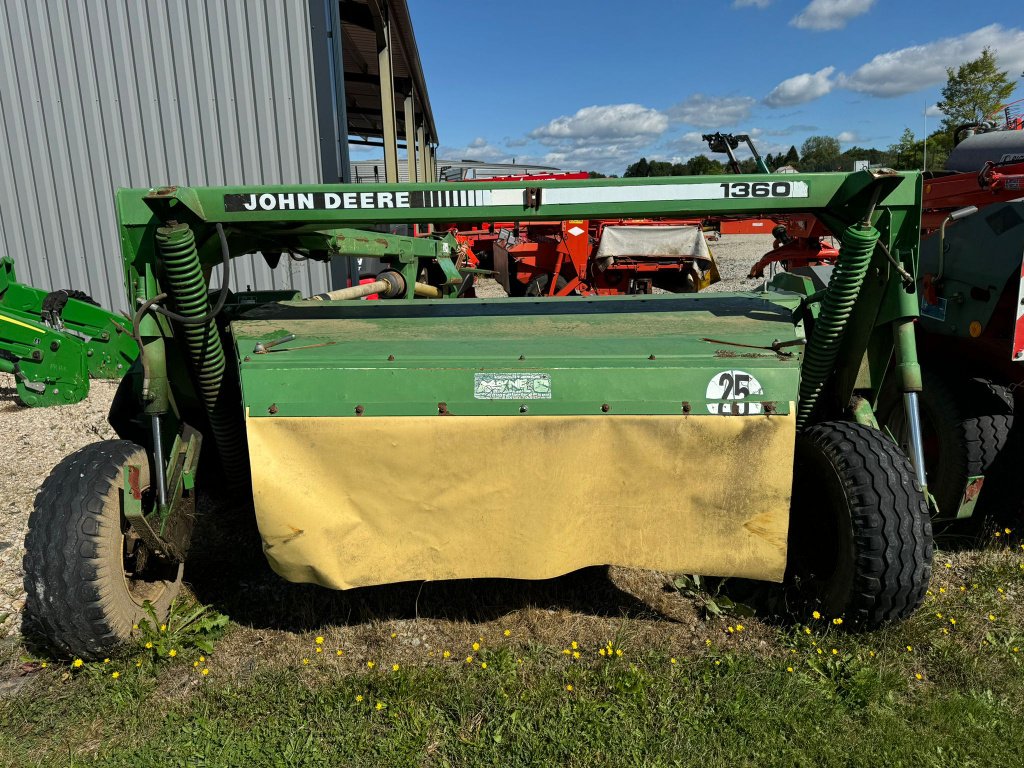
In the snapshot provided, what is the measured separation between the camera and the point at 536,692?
8.14 feet

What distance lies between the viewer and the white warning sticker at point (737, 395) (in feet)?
7.93

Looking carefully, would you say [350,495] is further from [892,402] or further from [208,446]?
[892,402]

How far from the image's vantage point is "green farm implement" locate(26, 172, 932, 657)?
2436 mm

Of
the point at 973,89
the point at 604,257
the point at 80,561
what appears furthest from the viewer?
the point at 973,89

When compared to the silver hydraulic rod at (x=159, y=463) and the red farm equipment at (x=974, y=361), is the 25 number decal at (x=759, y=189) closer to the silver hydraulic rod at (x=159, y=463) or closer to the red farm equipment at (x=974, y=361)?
the red farm equipment at (x=974, y=361)

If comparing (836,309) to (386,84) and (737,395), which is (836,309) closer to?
(737,395)

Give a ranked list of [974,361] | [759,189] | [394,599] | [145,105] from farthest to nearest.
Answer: [145,105]
[974,361]
[394,599]
[759,189]

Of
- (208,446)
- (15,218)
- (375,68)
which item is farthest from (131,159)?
(375,68)

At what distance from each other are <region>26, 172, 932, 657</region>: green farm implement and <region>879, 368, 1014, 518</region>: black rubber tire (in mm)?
941

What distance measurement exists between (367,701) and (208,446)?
1647mm

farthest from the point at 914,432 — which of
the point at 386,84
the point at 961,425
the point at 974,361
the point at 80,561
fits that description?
the point at 386,84

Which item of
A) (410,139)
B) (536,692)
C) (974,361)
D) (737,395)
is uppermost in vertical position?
(410,139)

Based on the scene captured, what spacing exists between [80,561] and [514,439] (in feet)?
4.76

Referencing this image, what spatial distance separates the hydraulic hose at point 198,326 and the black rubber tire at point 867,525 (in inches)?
87.7
